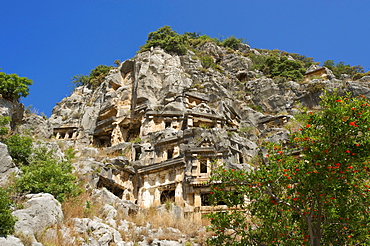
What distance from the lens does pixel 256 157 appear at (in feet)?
108

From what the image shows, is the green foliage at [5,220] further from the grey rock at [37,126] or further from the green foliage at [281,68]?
the green foliage at [281,68]

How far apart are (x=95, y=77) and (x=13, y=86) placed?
3506cm

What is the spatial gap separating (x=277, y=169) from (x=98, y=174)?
17.1m

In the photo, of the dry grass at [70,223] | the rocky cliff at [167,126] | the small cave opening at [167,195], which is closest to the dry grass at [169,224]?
the rocky cliff at [167,126]

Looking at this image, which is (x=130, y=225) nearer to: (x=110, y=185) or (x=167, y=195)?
(x=110, y=185)

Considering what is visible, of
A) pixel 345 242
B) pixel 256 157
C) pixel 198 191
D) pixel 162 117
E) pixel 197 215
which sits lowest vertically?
pixel 345 242

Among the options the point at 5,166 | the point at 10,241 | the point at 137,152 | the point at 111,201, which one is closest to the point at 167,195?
the point at 137,152

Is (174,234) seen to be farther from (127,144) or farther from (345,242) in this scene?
(127,144)

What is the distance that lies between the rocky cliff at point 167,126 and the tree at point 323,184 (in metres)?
5.93

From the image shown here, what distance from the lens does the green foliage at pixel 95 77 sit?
5750cm

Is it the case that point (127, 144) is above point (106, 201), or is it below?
above

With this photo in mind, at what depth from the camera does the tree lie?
37.2 feet

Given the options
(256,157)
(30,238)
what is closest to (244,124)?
(256,157)

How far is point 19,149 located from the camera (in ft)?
63.0
